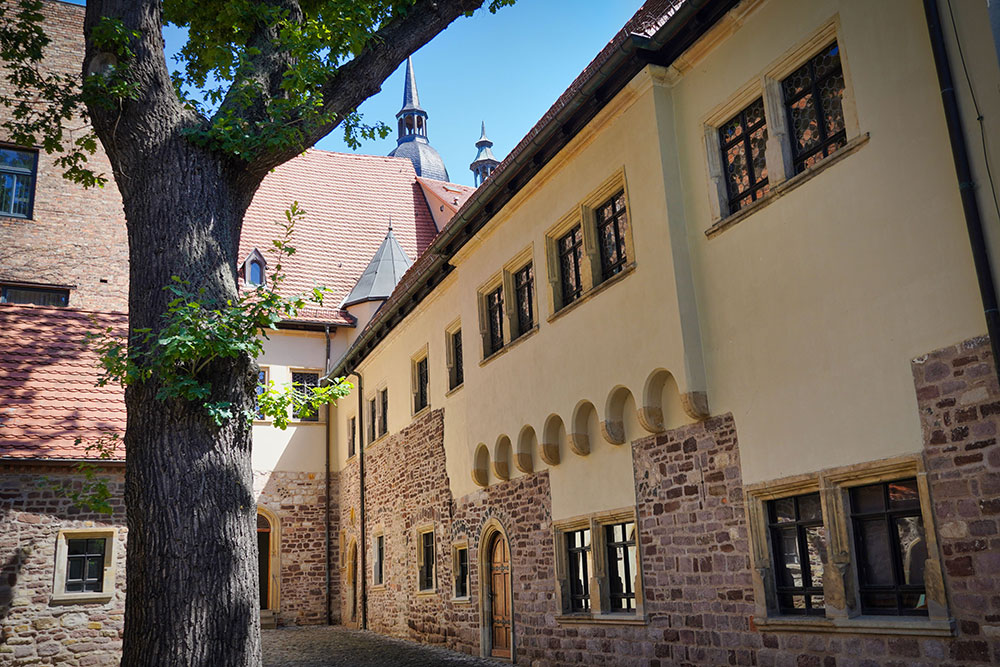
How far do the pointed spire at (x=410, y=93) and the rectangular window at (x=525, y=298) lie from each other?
52.0 meters

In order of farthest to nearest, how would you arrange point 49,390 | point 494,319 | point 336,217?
point 336,217 → point 49,390 → point 494,319

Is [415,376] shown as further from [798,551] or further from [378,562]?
[798,551]

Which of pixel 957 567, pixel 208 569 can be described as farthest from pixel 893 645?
pixel 208 569

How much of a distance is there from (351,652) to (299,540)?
26.4 ft

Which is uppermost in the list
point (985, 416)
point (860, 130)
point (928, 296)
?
point (860, 130)


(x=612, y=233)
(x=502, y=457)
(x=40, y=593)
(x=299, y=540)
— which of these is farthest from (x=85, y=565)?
(x=299, y=540)

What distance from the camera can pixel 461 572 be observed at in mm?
14648

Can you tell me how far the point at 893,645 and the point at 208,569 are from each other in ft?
15.1

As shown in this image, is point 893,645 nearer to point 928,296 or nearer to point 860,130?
point 928,296

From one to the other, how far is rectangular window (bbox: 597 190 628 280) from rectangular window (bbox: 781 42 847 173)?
235cm

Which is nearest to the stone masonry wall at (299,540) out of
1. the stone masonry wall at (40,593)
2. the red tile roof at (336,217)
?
the red tile roof at (336,217)

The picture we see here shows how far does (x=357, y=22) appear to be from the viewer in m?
6.98

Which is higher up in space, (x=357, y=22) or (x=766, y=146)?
(x=357, y=22)

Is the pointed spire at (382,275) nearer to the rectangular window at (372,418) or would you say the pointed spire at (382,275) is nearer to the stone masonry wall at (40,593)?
the rectangular window at (372,418)
